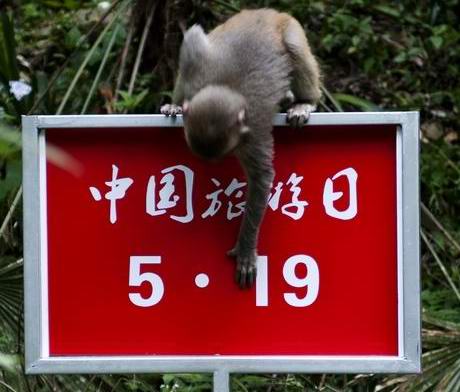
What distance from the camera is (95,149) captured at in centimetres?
289

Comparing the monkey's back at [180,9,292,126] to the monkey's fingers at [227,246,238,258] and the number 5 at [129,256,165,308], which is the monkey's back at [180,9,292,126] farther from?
the number 5 at [129,256,165,308]

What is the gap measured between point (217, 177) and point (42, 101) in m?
3.13

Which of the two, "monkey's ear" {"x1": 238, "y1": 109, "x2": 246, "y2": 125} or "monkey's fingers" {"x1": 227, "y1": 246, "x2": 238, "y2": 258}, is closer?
"monkey's fingers" {"x1": 227, "y1": 246, "x2": 238, "y2": 258}

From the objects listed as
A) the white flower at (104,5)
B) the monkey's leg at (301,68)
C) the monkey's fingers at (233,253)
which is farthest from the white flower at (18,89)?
the monkey's fingers at (233,253)

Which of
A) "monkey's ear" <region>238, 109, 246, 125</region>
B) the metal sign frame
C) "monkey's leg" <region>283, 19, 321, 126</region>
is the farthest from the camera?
"monkey's leg" <region>283, 19, 321, 126</region>

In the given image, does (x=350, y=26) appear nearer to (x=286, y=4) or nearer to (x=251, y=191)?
(x=286, y=4)

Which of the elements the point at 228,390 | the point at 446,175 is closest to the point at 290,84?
the point at 228,390

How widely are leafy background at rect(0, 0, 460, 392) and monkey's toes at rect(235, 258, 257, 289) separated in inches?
44.8

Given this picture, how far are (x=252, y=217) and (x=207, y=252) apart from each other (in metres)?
0.18

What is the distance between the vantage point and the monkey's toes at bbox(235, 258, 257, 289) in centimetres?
277

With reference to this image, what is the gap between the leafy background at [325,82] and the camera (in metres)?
4.18

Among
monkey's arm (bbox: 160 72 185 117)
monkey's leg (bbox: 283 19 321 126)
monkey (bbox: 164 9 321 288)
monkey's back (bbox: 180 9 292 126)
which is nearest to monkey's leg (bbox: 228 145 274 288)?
monkey (bbox: 164 9 321 288)

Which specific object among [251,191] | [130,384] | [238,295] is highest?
[251,191]

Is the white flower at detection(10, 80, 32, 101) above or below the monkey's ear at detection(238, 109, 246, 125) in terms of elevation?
above
